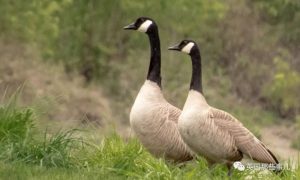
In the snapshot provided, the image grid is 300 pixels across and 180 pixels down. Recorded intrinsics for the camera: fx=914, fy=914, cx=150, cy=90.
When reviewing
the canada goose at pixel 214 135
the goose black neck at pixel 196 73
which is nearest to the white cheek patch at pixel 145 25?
the goose black neck at pixel 196 73

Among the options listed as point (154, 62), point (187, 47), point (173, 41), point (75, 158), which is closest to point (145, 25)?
point (154, 62)

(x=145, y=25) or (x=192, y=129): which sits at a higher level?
(x=145, y=25)

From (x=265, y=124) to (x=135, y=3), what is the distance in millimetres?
6174

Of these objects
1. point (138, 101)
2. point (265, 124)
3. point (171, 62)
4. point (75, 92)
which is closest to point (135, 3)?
point (171, 62)

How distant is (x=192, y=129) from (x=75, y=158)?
1.45m

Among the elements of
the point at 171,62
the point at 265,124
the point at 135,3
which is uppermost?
the point at 135,3

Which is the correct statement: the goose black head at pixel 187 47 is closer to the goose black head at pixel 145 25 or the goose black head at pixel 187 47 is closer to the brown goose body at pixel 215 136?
the brown goose body at pixel 215 136

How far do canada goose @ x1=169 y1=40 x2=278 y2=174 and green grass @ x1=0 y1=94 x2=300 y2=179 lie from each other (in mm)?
165

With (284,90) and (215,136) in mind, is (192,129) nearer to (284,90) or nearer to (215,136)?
(215,136)

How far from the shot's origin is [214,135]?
32.7 ft

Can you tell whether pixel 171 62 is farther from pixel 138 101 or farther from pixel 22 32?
pixel 138 101

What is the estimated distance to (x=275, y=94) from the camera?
109 feet

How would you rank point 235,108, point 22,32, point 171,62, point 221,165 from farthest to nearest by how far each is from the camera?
point 235,108 < point 171,62 < point 22,32 < point 221,165

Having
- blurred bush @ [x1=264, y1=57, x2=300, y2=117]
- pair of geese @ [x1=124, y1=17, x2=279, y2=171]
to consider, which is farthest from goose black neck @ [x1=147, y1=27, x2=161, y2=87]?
blurred bush @ [x1=264, y1=57, x2=300, y2=117]
